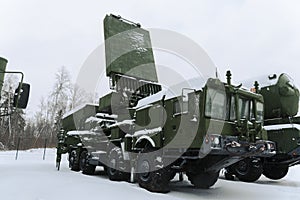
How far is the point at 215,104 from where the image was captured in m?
6.21

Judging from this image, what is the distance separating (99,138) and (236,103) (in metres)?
5.33

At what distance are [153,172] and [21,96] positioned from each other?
320cm

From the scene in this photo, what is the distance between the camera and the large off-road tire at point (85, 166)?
34.3 feet

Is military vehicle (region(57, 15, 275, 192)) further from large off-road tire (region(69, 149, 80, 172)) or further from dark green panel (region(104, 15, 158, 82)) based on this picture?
large off-road tire (region(69, 149, 80, 172))

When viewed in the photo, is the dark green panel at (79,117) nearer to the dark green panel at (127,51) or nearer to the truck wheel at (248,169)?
the dark green panel at (127,51)

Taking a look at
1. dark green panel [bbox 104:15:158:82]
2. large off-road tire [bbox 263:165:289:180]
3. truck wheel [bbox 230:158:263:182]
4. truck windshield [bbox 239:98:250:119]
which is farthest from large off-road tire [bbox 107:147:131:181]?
large off-road tire [bbox 263:165:289:180]

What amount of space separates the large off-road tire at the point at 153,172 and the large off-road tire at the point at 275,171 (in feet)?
18.2

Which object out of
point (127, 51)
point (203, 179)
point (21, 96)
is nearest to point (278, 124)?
point (203, 179)

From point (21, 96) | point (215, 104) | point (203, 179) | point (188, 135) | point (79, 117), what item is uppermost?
point (79, 117)

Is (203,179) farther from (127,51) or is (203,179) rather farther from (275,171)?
(127,51)

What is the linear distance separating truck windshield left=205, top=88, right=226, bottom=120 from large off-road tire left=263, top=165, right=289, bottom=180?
5.35m

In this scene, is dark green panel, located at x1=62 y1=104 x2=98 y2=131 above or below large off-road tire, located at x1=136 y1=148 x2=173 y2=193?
above

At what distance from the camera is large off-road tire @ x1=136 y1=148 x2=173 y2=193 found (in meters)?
6.41

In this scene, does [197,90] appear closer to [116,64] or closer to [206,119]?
[206,119]
